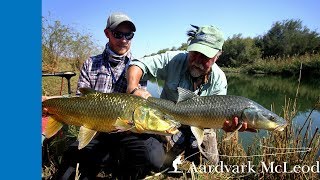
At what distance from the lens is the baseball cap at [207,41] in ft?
10.3

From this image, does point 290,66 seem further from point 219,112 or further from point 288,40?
point 219,112

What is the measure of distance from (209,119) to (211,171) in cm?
80

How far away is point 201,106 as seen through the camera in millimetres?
2951

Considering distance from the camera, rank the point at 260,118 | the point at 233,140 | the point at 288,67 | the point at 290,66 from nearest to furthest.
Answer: the point at 260,118 → the point at 233,140 → the point at 290,66 → the point at 288,67

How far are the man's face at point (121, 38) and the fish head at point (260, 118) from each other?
134 cm

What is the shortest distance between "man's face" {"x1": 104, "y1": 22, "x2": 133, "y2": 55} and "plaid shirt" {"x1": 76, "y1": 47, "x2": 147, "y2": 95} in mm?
142

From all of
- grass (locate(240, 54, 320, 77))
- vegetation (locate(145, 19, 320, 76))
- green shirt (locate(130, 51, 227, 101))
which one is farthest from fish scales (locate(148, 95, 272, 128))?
vegetation (locate(145, 19, 320, 76))

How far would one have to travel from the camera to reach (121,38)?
3.52 m

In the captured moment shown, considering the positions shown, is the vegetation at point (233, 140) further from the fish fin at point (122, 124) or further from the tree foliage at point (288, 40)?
the tree foliage at point (288, 40)

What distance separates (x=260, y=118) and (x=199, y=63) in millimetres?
725

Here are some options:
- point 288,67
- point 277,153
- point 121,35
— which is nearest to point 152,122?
point 121,35

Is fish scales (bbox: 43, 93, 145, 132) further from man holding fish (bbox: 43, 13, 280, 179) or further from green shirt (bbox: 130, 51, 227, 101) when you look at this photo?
green shirt (bbox: 130, 51, 227, 101)

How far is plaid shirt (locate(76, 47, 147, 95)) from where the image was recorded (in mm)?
3516

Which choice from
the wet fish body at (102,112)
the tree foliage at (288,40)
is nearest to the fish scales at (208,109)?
the wet fish body at (102,112)
